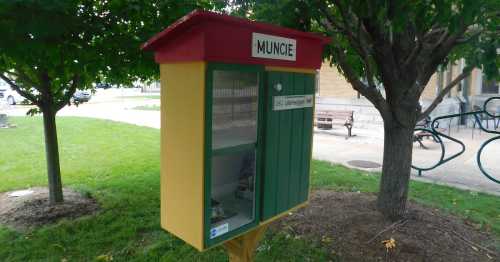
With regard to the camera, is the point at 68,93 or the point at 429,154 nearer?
the point at 68,93

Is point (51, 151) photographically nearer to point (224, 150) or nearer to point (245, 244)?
point (245, 244)

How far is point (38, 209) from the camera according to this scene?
16.7 ft

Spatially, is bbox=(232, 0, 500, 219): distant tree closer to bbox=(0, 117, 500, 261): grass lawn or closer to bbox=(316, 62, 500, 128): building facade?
bbox=(0, 117, 500, 261): grass lawn

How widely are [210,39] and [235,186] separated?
3.63ft

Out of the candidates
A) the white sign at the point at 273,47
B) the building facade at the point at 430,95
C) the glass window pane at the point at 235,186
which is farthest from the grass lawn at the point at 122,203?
the building facade at the point at 430,95

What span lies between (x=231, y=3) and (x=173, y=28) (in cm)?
247

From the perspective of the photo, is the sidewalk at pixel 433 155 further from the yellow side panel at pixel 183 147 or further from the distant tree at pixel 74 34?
the yellow side panel at pixel 183 147

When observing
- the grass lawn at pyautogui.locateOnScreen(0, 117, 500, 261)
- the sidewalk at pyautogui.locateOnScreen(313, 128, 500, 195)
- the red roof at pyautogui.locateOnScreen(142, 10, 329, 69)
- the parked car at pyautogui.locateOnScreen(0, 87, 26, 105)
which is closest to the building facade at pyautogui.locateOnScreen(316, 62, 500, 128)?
the sidewalk at pyautogui.locateOnScreen(313, 128, 500, 195)

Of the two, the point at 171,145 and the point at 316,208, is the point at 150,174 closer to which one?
the point at 316,208

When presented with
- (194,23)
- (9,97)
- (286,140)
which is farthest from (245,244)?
(9,97)

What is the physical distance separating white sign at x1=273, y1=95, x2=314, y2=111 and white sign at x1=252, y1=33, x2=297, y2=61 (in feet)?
0.80

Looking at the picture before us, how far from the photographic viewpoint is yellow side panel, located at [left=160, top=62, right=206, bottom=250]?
6.34 ft

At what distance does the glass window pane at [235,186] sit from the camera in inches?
92.5

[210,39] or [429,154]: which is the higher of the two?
[210,39]
